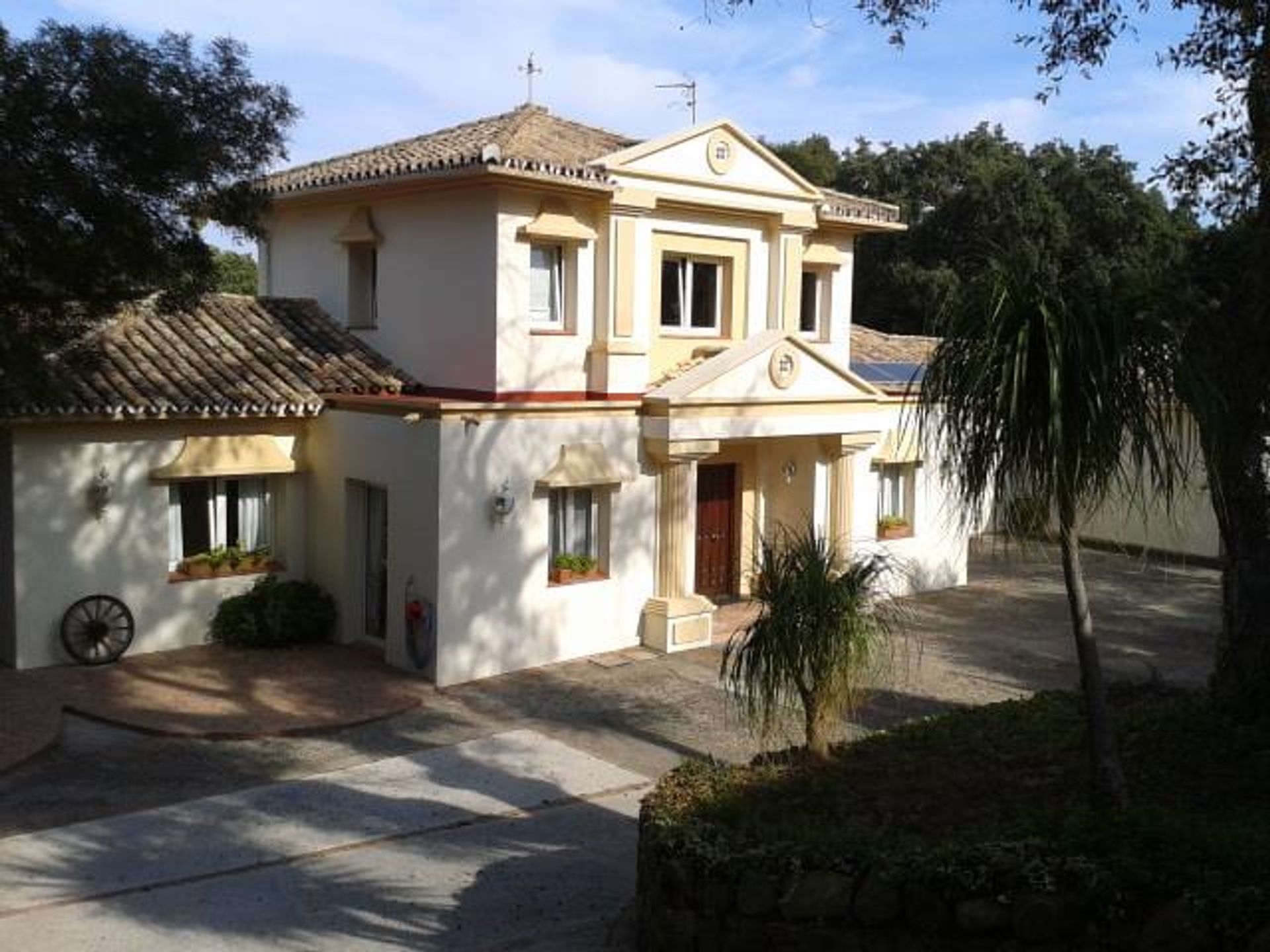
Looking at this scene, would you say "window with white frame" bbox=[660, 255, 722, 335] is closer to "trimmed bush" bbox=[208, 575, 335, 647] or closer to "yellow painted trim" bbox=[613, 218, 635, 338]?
"yellow painted trim" bbox=[613, 218, 635, 338]

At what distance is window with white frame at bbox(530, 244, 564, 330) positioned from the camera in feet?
56.9

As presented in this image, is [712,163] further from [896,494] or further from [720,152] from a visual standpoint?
[896,494]

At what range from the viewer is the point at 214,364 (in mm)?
16797

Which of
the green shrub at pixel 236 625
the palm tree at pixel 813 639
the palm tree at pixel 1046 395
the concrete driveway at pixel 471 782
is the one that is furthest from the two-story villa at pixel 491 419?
the palm tree at pixel 1046 395

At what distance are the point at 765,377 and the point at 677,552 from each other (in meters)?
2.79

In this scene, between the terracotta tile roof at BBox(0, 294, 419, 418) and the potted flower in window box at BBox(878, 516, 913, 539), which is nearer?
the terracotta tile roof at BBox(0, 294, 419, 418)

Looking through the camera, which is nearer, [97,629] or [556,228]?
[97,629]

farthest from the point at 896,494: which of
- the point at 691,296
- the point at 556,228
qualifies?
the point at 556,228

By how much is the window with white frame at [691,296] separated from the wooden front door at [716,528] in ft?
7.29

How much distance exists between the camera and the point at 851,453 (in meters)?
19.8

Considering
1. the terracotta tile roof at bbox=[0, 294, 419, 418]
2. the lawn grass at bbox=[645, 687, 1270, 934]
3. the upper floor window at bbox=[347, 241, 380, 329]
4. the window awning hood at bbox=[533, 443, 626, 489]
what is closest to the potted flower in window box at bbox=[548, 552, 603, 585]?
the window awning hood at bbox=[533, 443, 626, 489]

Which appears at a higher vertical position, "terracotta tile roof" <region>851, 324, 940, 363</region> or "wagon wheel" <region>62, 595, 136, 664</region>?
"terracotta tile roof" <region>851, 324, 940, 363</region>

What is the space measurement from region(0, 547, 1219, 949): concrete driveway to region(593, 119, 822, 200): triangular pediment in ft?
21.8

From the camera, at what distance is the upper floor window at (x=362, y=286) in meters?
19.2
